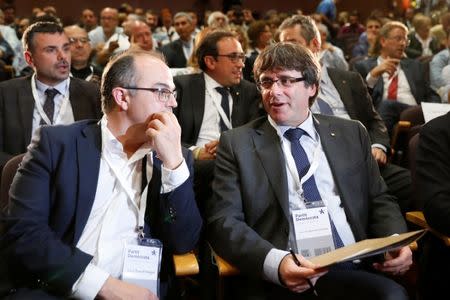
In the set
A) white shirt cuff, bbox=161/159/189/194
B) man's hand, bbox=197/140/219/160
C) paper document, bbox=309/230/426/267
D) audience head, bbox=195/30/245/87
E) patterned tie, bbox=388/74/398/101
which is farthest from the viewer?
patterned tie, bbox=388/74/398/101

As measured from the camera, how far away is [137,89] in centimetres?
201

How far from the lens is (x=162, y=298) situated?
2.04 metres

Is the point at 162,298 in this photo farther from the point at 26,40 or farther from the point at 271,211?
the point at 26,40

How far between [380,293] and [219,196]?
721 millimetres

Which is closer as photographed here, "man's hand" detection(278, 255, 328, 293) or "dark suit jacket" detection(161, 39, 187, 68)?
"man's hand" detection(278, 255, 328, 293)

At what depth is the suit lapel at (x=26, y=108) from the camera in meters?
3.33

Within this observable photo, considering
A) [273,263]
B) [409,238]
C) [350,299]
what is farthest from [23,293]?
[409,238]

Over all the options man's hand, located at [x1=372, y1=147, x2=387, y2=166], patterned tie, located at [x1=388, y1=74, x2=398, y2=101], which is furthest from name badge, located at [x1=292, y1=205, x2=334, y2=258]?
patterned tie, located at [x1=388, y1=74, x2=398, y2=101]

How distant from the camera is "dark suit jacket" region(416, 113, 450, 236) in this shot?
2.24 meters

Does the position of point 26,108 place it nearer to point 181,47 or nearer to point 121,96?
point 121,96

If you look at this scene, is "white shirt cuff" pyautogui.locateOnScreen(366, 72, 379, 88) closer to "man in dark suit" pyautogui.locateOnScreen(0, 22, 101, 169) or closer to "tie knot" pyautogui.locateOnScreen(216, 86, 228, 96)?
"tie knot" pyautogui.locateOnScreen(216, 86, 228, 96)

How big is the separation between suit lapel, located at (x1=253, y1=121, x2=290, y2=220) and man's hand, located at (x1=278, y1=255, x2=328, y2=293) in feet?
0.98

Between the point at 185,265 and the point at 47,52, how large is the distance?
2.09m

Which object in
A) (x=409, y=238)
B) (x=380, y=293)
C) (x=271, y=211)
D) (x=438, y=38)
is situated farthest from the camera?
(x=438, y=38)
